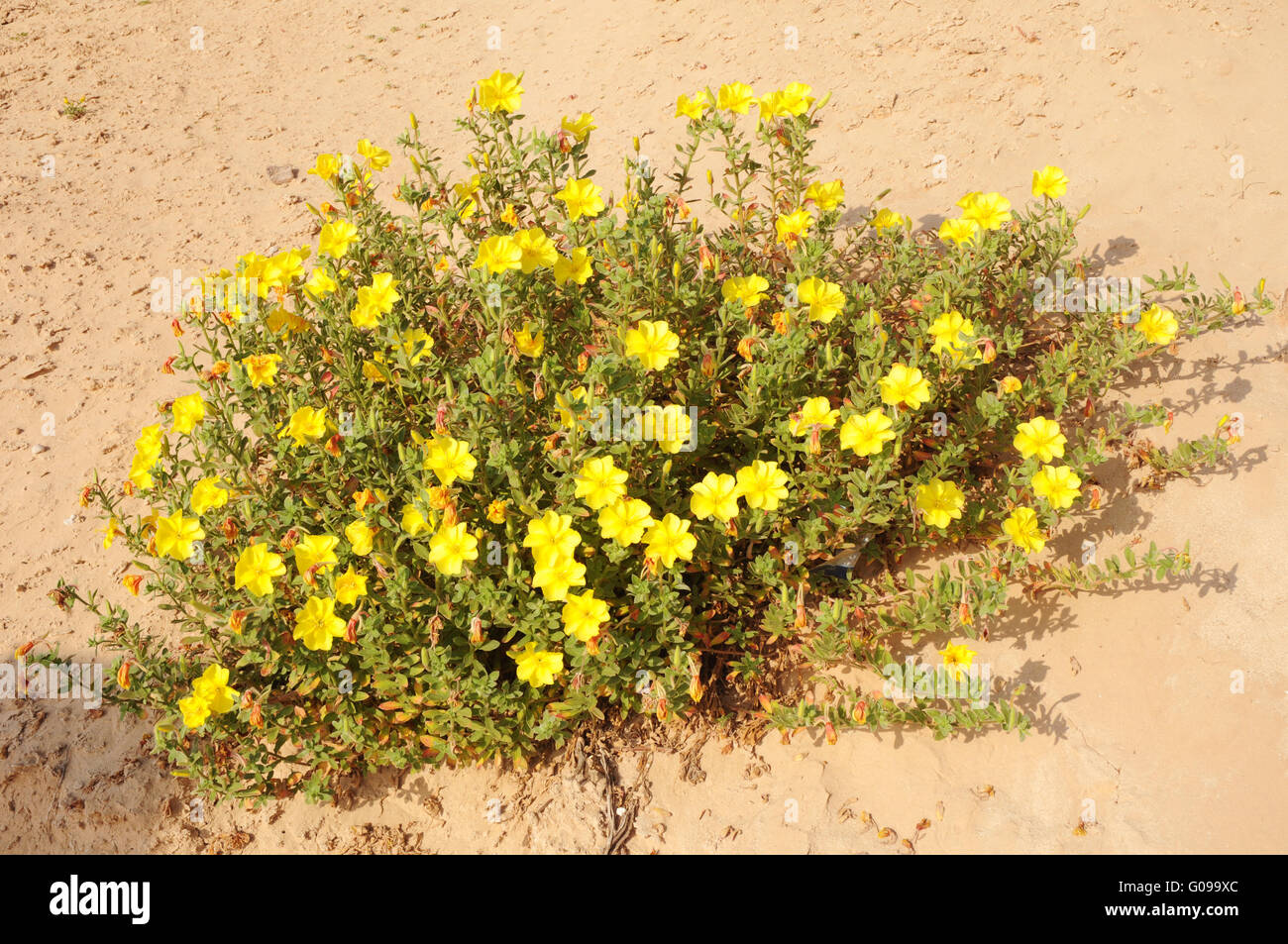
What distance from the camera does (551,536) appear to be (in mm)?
2385

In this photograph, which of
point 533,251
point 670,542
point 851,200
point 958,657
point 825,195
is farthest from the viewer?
point 851,200

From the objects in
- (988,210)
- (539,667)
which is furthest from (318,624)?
(988,210)

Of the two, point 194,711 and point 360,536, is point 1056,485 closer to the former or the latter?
point 360,536

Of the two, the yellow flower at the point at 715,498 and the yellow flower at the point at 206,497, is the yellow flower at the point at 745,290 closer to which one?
the yellow flower at the point at 715,498

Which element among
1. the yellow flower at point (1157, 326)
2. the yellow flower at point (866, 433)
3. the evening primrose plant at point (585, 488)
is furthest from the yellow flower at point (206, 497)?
the yellow flower at point (1157, 326)

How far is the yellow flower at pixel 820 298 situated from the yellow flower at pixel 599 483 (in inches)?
37.3

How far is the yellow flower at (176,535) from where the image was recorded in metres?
2.49

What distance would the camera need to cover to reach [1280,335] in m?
3.30

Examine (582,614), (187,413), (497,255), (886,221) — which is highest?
(886,221)

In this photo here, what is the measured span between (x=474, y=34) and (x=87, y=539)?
171 inches

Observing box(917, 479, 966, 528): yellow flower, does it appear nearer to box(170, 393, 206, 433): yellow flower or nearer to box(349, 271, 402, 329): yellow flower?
box(349, 271, 402, 329): yellow flower

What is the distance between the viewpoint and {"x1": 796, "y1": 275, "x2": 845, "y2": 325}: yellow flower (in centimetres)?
287

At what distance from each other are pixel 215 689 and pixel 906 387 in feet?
7.04
